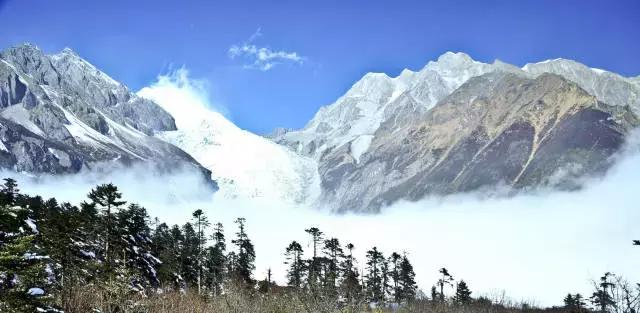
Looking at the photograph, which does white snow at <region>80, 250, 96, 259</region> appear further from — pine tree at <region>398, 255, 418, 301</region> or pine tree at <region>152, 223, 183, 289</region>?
pine tree at <region>398, 255, 418, 301</region>

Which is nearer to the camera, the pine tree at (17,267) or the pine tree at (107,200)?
the pine tree at (17,267)

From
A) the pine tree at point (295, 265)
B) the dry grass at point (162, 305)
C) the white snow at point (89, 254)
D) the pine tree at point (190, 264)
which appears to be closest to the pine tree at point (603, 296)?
the dry grass at point (162, 305)

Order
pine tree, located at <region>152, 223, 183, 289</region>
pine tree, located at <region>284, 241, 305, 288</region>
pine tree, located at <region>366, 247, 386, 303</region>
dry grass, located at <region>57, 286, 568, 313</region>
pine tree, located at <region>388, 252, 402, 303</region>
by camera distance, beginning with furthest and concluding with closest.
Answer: pine tree, located at <region>388, 252, 402, 303</region>
pine tree, located at <region>366, 247, 386, 303</region>
pine tree, located at <region>284, 241, 305, 288</region>
pine tree, located at <region>152, 223, 183, 289</region>
dry grass, located at <region>57, 286, 568, 313</region>

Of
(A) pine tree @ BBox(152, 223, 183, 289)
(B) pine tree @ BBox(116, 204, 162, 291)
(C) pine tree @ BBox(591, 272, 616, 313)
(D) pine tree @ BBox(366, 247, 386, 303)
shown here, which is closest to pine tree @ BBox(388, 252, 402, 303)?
(D) pine tree @ BBox(366, 247, 386, 303)

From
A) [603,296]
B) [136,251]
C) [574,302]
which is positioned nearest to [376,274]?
[603,296]

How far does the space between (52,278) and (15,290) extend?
31800 mm

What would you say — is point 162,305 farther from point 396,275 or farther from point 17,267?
point 396,275

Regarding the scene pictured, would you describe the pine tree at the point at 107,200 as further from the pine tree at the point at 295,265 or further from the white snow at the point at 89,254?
the pine tree at the point at 295,265

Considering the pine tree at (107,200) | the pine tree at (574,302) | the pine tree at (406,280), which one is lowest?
the pine tree at (574,302)

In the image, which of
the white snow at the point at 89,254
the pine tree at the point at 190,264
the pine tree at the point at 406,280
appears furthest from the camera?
the pine tree at the point at 406,280

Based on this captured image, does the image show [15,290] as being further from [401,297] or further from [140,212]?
[401,297]

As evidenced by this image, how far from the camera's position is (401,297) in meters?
114

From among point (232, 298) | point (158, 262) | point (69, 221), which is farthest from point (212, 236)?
point (232, 298)

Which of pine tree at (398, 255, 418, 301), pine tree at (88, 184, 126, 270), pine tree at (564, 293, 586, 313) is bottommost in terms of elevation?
pine tree at (564, 293, 586, 313)
